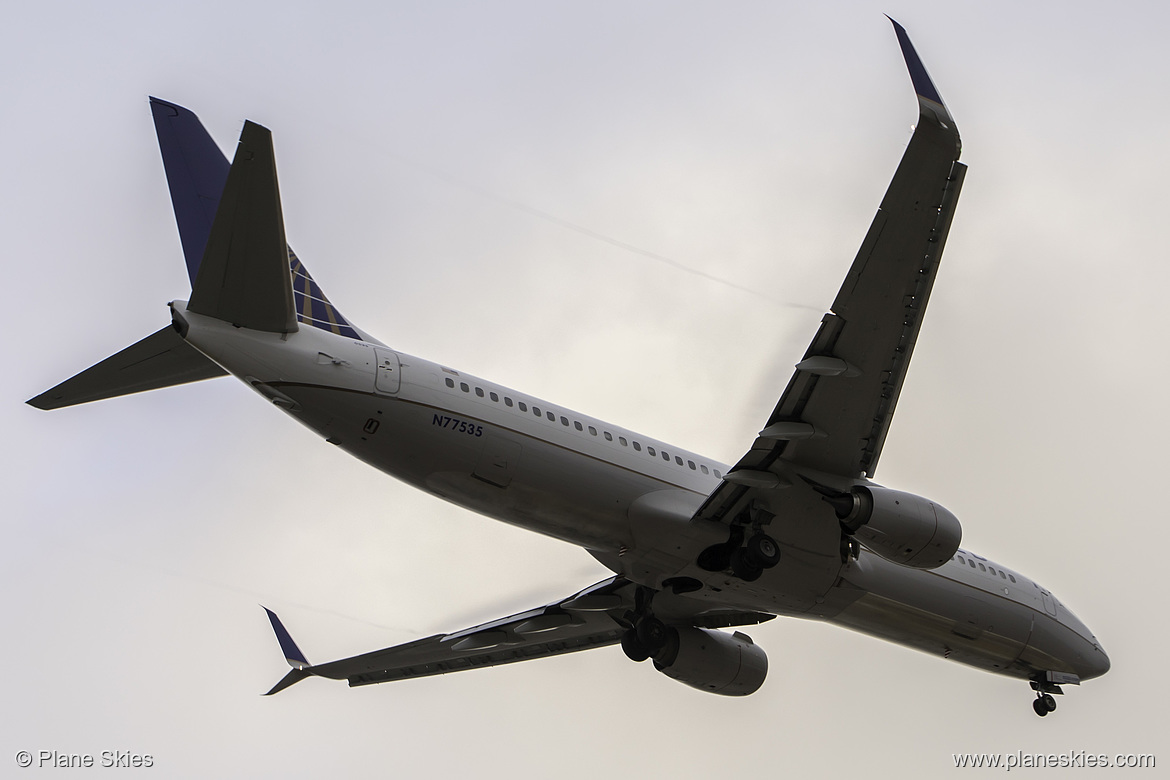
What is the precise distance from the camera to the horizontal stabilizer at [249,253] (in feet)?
40.9

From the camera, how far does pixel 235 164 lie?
1241cm

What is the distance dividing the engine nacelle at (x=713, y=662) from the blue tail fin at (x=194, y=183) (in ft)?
28.4

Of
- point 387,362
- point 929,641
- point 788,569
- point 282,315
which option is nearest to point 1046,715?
point 929,641

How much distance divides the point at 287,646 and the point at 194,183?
361 inches

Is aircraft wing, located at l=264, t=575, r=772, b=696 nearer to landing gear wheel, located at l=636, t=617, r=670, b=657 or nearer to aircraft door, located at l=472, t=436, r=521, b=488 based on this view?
landing gear wheel, located at l=636, t=617, r=670, b=657

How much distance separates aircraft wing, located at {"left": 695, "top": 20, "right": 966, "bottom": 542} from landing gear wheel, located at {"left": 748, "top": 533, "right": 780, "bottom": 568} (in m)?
0.50

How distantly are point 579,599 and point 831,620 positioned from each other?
4.75 meters

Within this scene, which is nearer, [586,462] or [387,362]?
[387,362]

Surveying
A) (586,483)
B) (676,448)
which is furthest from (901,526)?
(586,483)

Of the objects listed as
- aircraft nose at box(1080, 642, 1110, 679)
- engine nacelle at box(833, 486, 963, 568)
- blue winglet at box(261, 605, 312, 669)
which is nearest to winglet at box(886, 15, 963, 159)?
engine nacelle at box(833, 486, 963, 568)

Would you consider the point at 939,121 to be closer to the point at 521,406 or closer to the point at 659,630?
the point at 521,406

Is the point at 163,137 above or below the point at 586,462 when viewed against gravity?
above

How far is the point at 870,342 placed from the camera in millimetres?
14953

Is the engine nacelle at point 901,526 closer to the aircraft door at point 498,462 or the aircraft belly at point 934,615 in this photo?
the aircraft belly at point 934,615
